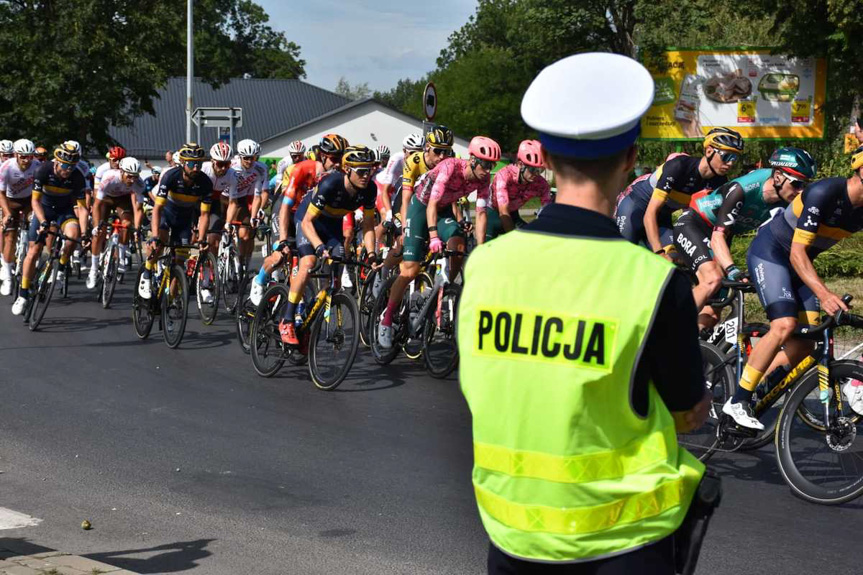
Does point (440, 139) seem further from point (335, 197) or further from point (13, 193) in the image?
point (13, 193)

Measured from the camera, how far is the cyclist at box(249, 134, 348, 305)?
1107cm

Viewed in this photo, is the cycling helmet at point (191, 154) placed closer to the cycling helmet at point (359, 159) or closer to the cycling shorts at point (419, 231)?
the cycling shorts at point (419, 231)

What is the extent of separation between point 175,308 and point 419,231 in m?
3.12

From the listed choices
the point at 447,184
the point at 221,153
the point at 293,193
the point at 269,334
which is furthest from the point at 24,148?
the point at 447,184

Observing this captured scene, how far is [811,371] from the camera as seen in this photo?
6859mm

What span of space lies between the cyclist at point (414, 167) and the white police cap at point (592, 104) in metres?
8.56

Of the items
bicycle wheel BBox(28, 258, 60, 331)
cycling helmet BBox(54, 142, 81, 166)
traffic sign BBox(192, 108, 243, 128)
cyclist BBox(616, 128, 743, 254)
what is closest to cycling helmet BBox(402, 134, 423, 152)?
cycling helmet BBox(54, 142, 81, 166)

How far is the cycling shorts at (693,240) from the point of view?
9141 mm

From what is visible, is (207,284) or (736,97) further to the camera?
(736,97)

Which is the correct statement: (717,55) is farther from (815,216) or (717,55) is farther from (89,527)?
(89,527)

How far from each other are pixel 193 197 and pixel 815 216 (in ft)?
26.5

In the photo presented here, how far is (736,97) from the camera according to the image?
34.2 metres

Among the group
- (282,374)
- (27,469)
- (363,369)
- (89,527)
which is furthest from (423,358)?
(89,527)

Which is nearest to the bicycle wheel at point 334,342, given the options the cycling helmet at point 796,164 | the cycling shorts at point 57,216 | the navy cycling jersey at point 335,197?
the navy cycling jersey at point 335,197
